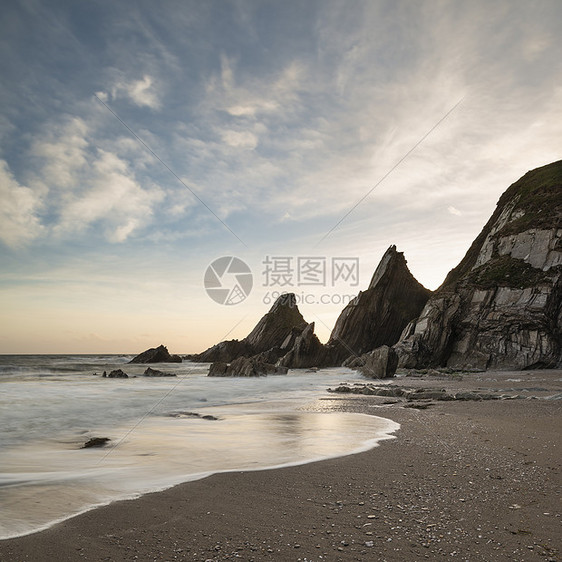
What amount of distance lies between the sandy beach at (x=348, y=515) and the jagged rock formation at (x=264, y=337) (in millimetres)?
68808

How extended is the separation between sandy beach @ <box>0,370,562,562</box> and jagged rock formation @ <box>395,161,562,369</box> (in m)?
32.2

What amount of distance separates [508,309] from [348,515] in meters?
38.3

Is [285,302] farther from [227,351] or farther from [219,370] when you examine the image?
[219,370]

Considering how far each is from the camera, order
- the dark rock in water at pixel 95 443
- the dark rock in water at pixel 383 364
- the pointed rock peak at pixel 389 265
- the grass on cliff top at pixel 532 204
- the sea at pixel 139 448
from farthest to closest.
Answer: the pointed rock peak at pixel 389 265, the grass on cliff top at pixel 532 204, the dark rock in water at pixel 383 364, the dark rock in water at pixel 95 443, the sea at pixel 139 448

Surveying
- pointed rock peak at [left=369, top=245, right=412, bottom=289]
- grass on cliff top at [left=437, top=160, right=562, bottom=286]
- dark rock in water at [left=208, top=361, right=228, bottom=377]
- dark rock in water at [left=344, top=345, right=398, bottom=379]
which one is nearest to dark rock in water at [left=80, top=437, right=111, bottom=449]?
dark rock in water at [left=344, top=345, right=398, bottom=379]

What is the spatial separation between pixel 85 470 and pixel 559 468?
666cm

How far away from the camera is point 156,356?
81375mm

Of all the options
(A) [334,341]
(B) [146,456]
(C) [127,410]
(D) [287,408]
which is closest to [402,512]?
(B) [146,456]

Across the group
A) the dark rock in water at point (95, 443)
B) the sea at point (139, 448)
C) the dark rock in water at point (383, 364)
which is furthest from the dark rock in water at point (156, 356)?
the dark rock in water at point (95, 443)

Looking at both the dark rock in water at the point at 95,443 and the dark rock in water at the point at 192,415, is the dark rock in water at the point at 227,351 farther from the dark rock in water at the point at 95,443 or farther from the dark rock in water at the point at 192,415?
the dark rock in water at the point at 95,443

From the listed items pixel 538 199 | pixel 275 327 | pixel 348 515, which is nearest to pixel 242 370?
pixel 348 515

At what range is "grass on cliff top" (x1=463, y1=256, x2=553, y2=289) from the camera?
121ft

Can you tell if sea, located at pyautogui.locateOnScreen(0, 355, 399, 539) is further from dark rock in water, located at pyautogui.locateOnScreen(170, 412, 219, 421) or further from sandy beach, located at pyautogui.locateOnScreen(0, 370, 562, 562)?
sandy beach, located at pyautogui.locateOnScreen(0, 370, 562, 562)

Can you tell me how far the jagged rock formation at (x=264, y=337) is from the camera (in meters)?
76.9
